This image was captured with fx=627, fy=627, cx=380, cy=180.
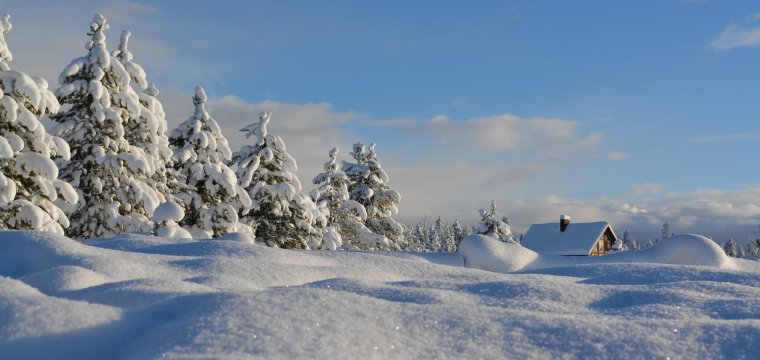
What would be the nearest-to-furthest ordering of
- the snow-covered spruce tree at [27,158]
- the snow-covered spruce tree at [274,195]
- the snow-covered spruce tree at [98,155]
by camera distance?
1. the snow-covered spruce tree at [27,158]
2. the snow-covered spruce tree at [98,155]
3. the snow-covered spruce tree at [274,195]

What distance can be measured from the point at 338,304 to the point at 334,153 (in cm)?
2862

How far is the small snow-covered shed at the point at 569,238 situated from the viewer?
134 feet

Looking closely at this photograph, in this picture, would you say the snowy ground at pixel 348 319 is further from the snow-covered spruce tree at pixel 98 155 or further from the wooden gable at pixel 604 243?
the wooden gable at pixel 604 243

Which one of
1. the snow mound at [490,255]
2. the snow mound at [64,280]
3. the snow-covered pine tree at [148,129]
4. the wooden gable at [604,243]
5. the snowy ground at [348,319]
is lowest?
the snowy ground at [348,319]

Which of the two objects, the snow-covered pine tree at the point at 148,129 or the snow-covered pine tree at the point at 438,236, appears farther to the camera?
the snow-covered pine tree at the point at 438,236

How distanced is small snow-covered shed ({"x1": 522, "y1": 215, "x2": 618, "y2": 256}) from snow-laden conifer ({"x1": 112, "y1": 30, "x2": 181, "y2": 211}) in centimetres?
2660

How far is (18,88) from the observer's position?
14688 mm

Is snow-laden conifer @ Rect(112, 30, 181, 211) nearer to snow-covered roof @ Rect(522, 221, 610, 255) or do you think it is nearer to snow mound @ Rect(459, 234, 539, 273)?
snow mound @ Rect(459, 234, 539, 273)

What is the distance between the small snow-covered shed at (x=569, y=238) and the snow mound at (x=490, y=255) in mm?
31997

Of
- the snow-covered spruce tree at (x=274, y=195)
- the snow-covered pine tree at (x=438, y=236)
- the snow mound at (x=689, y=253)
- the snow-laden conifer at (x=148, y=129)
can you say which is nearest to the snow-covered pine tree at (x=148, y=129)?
the snow-laden conifer at (x=148, y=129)

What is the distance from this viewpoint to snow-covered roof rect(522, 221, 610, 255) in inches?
1606

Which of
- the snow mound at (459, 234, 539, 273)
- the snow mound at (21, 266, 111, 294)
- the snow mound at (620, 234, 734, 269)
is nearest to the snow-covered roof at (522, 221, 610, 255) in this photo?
the snow mound at (620, 234, 734, 269)

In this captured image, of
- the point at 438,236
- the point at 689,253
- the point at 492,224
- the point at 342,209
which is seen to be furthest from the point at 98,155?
the point at 438,236

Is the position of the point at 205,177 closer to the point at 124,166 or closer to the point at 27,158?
the point at 124,166
